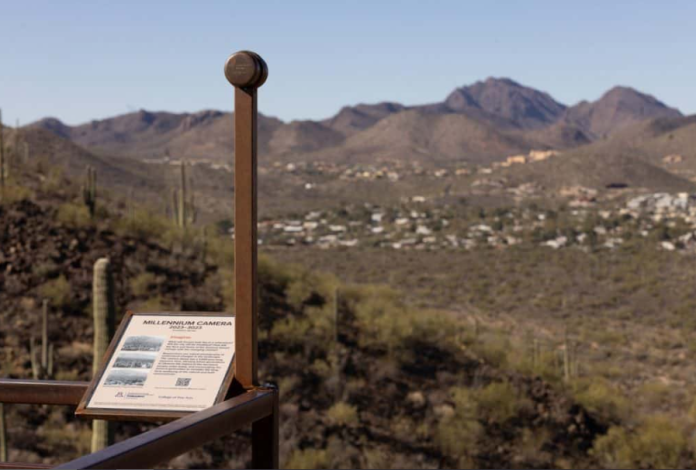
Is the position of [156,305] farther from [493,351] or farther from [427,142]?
[427,142]

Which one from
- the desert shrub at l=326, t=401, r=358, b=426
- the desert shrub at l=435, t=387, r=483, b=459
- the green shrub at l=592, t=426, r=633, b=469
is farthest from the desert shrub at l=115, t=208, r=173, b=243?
the green shrub at l=592, t=426, r=633, b=469

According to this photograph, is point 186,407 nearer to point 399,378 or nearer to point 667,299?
point 399,378

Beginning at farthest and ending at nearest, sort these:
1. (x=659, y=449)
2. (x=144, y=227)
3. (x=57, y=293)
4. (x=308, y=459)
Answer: (x=144, y=227) → (x=57, y=293) → (x=659, y=449) → (x=308, y=459)

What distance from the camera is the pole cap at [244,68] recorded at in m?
3.20

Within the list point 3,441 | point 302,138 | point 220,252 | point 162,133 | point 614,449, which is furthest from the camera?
point 162,133

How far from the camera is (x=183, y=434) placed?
8.24 feet

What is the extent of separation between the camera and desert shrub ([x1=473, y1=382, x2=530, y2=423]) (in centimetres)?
1650

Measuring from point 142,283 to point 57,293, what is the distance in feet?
5.63

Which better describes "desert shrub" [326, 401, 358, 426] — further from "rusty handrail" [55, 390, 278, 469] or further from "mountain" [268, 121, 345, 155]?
"mountain" [268, 121, 345, 155]

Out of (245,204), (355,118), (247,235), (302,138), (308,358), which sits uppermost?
(355,118)

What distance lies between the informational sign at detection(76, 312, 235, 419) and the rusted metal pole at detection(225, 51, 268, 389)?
10 centimetres

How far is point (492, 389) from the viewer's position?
659 inches

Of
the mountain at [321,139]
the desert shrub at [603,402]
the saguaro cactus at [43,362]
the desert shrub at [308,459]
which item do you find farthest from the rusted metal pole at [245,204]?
the mountain at [321,139]

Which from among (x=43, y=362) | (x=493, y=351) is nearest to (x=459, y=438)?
(x=493, y=351)
